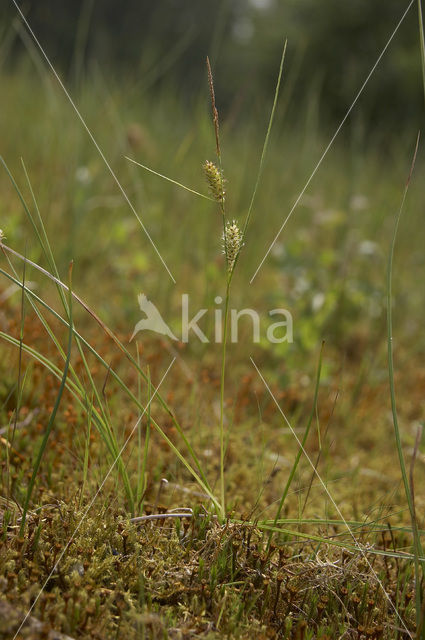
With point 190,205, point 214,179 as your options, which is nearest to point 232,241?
point 214,179

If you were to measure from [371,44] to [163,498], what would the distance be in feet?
37.1

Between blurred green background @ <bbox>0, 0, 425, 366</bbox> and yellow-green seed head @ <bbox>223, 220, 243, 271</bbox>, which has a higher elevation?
blurred green background @ <bbox>0, 0, 425, 366</bbox>

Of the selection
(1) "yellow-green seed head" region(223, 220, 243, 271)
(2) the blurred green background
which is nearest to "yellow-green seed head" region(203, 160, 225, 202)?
(1) "yellow-green seed head" region(223, 220, 243, 271)

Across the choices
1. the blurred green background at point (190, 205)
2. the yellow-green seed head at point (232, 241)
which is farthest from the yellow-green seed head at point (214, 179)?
the blurred green background at point (190, 205)

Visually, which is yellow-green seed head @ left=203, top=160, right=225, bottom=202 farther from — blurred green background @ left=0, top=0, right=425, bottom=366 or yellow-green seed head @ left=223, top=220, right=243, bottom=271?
blurred green background @ left=0, top=0, right=425, bottom=366

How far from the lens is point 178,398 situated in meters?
2.22

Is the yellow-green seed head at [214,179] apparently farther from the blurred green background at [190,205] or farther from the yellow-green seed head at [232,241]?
the blurred green background at [190,205]

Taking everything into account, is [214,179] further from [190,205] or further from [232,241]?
[190,205]

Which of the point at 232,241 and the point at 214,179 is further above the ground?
the point at 214,179

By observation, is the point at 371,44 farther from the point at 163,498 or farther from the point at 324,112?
the point at 163,498

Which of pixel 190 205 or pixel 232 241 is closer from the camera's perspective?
pixel 232 241

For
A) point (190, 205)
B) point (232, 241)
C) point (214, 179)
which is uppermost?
point (190, 205)

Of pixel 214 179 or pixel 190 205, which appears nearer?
pixel 214 179

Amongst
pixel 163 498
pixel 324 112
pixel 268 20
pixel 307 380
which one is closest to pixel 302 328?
pixel 307 380
